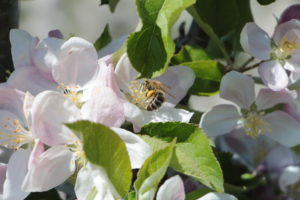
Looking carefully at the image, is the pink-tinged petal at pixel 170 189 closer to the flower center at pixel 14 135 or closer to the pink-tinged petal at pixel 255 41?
the flower center at pixel 14 135

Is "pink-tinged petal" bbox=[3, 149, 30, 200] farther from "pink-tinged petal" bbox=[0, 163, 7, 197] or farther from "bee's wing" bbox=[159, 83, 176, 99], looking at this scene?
"bee's wing" bbox=[159, 83, 176, 99]

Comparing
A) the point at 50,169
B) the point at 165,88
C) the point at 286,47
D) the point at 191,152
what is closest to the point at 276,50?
the point at 286,47

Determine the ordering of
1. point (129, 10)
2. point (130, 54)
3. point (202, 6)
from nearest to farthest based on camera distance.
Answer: point (130, 54)
point (202, 6)
point (129, 10)

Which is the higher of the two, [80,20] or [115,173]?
[115,173]

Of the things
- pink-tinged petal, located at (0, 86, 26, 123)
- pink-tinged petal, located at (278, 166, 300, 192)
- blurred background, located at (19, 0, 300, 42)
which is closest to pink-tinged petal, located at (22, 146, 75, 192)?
pink-tinged petal, located at (0, 86, 26, 123)

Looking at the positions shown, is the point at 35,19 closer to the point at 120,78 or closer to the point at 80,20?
the point at 80,20

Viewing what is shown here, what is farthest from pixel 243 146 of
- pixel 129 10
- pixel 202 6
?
pixel 129 10
